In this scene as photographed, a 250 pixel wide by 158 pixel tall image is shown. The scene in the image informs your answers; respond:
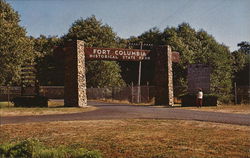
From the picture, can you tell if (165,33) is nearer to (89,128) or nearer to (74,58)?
(74,58)

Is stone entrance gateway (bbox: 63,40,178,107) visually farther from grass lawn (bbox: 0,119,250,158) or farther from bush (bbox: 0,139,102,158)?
bush (bbox: 0,139,102,158)

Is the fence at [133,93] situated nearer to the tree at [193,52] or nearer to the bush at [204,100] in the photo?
the tree at [193,52]

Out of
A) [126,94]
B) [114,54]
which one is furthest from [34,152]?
[126,94]

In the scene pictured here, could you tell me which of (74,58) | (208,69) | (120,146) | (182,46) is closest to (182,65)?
(182,46)

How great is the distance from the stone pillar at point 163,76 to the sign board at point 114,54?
111 centimetres

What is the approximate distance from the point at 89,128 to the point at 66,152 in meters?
5.04

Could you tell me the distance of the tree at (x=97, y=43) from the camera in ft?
151

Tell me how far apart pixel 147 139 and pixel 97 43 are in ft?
131

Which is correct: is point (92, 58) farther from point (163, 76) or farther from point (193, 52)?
point (193, 52)

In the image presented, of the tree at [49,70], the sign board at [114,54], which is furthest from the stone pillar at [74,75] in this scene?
the tree at [49,70]

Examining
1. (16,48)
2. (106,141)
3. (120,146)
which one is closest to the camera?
(120,146)

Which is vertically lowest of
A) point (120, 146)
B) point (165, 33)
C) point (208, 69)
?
point (120, 146)

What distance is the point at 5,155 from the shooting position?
6.49 meters

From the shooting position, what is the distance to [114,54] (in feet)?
82.7
